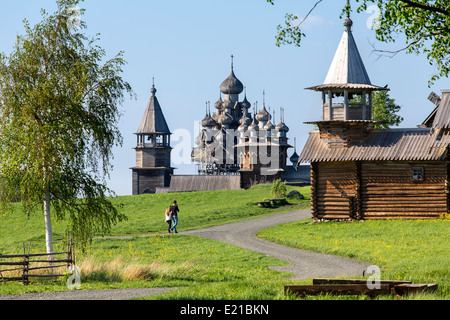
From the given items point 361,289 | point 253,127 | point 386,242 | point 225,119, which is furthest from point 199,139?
point 361,289

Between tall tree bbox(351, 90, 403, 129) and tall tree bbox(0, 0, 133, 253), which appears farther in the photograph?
tall tree bbox(351, 90, 403, 129)

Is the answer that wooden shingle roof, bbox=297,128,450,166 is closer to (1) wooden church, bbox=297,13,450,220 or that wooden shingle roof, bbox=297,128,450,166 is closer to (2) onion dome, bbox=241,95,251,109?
(1) wooden church, bbox=297,13,450,220

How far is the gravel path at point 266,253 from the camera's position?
16109mm

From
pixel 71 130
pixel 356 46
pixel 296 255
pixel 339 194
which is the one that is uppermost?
pixel 356 46

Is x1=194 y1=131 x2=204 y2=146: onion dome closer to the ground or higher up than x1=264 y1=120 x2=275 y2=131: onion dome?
closer to the ground

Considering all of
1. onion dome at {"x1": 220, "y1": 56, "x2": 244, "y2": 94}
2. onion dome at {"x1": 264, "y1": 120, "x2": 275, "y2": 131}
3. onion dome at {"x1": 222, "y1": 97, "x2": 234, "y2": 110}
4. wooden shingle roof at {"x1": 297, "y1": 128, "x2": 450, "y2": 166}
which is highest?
onion dome at {"x1": 220, "y1": 56, "x2": 244, "y2": 94}

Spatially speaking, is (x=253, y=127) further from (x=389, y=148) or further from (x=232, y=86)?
(x=389, y=148)

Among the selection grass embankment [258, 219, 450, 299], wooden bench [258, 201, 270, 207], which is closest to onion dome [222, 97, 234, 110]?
wooden bench [258, 201, 270, 207]

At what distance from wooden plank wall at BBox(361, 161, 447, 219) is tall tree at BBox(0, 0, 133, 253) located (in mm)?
17711

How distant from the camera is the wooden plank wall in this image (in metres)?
36.2

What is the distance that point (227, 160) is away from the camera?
98375 mm
